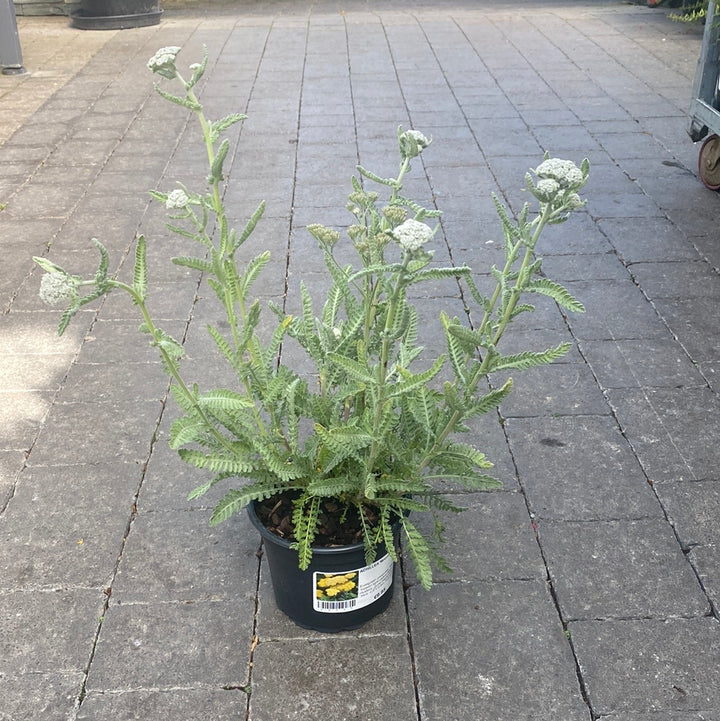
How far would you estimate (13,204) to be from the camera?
539 centimetres

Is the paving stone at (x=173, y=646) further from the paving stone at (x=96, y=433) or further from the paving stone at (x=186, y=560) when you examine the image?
the paving stone at (x=96, y=433)

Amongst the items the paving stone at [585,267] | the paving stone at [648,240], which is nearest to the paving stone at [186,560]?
the paving stone at [585,267]

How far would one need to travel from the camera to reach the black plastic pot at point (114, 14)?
9.94m

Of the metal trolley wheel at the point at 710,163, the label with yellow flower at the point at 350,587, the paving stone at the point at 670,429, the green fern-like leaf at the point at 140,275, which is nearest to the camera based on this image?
the green fern-like leaf at the point at 140,275

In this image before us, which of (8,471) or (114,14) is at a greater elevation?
(114,14)

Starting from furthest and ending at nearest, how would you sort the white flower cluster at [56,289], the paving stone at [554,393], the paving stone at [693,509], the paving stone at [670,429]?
the paving stone at [554,393] < the paving stone at [670,429] < the paving stone at [693,509] < the white flower cluster at [56,289]

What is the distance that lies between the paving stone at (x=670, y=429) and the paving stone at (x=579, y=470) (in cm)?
7

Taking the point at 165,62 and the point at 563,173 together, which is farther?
the point at 165,62

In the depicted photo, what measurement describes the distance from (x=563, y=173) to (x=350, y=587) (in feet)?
4.09

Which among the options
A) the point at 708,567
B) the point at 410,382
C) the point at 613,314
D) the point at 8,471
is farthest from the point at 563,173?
the point at 613,314

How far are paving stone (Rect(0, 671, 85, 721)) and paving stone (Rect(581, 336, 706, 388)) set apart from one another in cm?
235

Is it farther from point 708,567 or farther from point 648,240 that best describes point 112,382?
point 648,240

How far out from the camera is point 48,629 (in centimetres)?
253

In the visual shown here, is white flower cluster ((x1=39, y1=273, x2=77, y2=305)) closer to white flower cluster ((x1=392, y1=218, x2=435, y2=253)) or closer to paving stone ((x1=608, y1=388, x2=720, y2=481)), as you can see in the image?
white flower cluster ((x1=392, y1=218, x2=435, y2=253))
